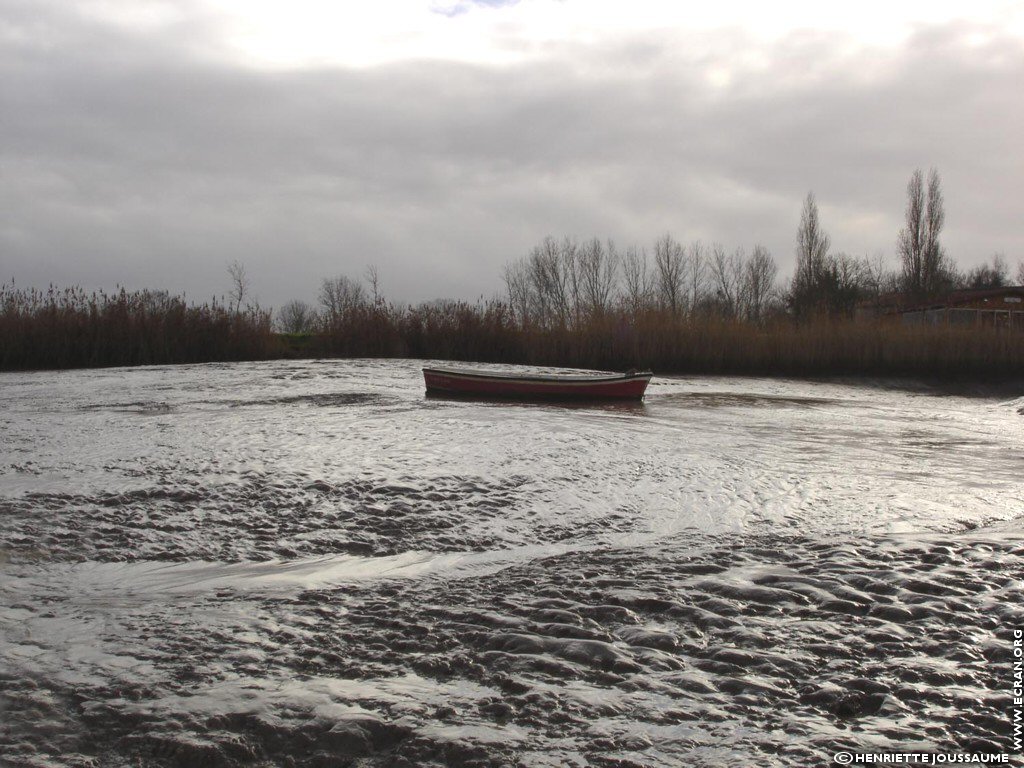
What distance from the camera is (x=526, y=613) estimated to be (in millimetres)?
3354

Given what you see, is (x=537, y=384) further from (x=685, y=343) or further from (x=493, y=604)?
(x=685, y=343)

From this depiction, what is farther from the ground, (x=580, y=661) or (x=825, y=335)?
(x=825, y=335)

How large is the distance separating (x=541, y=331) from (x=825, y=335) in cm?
810

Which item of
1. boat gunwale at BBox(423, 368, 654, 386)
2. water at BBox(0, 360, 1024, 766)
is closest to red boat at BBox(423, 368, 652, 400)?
boat gunwale at BBox(423, 368, 654, 386)

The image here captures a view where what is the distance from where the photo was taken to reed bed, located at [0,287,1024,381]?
2297cm

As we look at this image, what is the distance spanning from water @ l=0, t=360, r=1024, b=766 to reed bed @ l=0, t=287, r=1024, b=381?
51.9 feet

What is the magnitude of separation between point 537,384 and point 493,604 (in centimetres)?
1015

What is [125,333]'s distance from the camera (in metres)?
22.5

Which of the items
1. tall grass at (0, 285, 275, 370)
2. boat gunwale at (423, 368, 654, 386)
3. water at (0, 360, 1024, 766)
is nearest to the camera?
water at (0, 360, 1024, 766)

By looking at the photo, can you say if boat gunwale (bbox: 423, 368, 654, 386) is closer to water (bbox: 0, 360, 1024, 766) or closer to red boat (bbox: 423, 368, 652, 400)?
red boat (bbox: 423, 368, 652, 400)

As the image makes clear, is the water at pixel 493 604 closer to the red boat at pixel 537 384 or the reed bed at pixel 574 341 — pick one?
the red boat at pixel 537 384

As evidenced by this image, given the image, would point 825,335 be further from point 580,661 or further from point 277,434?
point 580,661

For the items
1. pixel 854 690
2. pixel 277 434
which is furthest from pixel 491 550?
pixel 277 434

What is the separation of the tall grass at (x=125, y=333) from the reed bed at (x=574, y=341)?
3 cm
